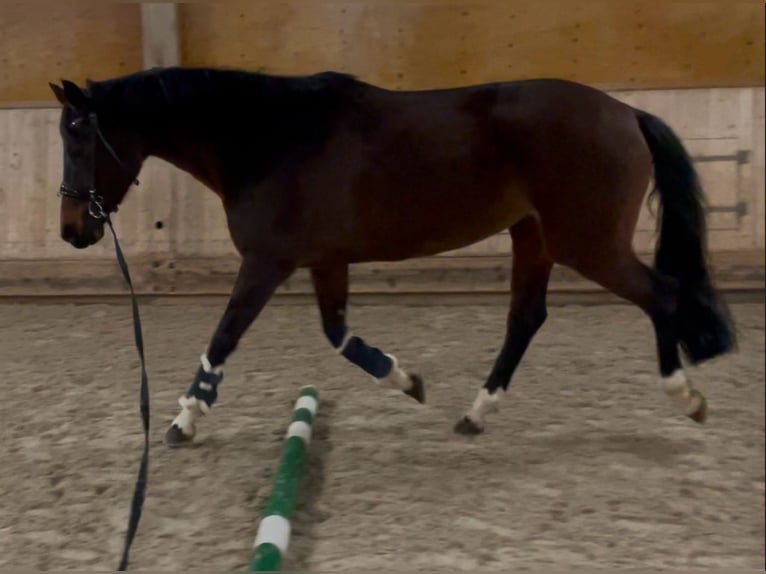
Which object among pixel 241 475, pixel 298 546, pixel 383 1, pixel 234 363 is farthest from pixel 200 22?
pixel 298 546

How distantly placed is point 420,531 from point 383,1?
6.95 ft

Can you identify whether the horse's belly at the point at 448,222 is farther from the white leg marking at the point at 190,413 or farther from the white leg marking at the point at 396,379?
the white leg marking at the point at 190,413

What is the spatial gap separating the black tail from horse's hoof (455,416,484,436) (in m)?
0.59

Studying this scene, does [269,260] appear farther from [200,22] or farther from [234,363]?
[200,22]

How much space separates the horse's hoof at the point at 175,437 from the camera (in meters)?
2.09

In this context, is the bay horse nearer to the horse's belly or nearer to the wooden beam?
the horse's belly

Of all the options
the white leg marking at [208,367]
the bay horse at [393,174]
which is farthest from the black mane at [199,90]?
the white leg marking at [208,367]

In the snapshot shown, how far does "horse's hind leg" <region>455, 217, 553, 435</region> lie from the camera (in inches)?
88.8

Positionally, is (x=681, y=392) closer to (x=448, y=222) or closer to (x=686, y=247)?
(x=686, y=247)

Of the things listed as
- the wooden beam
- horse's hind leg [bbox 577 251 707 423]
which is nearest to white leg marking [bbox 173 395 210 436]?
horse's hind leg [bbox 577 251 707 423]

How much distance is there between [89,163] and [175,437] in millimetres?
733

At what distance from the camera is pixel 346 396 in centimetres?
259

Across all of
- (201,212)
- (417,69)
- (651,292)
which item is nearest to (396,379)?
(651,292)

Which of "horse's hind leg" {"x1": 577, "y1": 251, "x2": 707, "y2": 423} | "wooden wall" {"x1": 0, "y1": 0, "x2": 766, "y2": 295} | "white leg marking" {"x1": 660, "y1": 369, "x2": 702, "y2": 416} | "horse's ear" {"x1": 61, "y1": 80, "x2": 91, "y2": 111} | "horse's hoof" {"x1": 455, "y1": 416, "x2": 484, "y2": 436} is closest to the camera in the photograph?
"horse's ear" {"x1": 61, "y1": 80, "x2": 91, "y2": 111}
